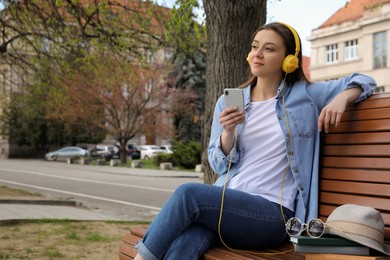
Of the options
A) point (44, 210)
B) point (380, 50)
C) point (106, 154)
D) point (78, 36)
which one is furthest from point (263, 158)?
point (380, 50)

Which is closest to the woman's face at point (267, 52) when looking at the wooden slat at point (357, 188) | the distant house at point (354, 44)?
the wooden slat at point (357, 188)

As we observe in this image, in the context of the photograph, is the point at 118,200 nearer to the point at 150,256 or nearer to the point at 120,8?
the point at 120,8

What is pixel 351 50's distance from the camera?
46812 mm

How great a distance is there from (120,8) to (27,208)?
4.68 meters

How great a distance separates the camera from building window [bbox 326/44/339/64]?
4866 cm

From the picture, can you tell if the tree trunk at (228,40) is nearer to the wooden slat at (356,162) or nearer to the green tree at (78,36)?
the wooden slat at (356,162)

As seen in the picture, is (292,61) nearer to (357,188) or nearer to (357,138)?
(357,138)

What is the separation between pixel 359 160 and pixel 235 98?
30.9 inches

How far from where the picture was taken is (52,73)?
13188mm

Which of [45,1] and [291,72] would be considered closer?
[291,72]

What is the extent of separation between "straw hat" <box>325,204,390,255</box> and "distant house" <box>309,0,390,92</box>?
4037 cm

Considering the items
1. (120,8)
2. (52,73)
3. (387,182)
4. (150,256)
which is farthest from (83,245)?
(52,73)

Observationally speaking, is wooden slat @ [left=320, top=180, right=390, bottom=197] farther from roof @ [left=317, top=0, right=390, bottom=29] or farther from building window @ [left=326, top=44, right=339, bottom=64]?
building window @ [left=326, top=44, right=339, bottom=64]

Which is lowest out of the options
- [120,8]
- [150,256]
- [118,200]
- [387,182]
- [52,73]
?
[118,200]
